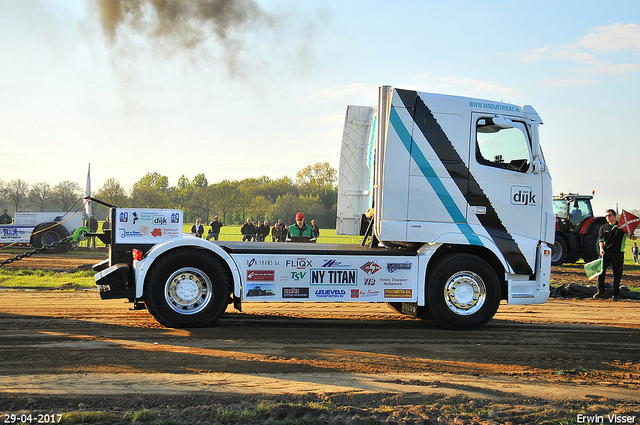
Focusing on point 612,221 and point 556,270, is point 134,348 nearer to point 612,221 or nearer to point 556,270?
point 612,221

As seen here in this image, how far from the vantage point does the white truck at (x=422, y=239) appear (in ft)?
23.0

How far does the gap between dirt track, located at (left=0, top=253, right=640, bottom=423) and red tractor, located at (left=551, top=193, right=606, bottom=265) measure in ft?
35.9

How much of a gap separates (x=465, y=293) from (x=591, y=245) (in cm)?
1354

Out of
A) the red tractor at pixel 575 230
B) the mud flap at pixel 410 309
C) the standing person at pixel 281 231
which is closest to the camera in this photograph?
the mud flap at pixel 410 309

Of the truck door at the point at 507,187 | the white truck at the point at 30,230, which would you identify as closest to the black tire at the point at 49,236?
the white truck at the point at 30,230

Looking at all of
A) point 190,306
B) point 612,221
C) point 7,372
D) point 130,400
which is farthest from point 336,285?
point 612,221

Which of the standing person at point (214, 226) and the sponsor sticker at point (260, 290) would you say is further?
the standing person at point (214, 226)

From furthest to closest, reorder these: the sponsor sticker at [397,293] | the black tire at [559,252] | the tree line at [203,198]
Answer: the tree line at [203,198] → the black tire at [559,252] → the sponsor sticker at [397,293]

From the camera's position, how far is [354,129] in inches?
328

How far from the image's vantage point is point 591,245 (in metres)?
18.5

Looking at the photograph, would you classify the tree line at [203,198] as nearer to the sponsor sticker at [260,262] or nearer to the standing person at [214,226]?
the standing person at [214,226]

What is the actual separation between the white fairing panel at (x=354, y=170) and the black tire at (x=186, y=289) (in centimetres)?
242

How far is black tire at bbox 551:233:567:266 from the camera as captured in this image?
18688 millimetres

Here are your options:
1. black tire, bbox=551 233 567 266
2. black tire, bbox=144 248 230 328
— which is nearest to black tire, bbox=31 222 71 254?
black tire, bbox=144 248 230 328
